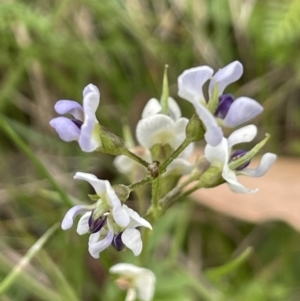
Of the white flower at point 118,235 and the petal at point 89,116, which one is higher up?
the petal at point 89,116

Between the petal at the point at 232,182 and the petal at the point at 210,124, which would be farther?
the petal at the point at 232,182

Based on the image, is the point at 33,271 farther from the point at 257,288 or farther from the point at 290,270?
the point at 290,270

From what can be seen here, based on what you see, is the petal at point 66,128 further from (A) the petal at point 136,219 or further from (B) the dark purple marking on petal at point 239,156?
(B) the dark purple marking on petal at point 239,156

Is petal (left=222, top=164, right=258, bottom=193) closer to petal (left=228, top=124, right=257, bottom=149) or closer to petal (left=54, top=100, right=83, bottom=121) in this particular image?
petal (left=228, top=124, right=257, bottom=149)

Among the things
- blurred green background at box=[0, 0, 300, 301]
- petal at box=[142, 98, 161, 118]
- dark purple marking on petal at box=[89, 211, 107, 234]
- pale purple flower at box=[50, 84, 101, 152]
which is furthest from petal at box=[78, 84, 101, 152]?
blurred green background at box=[0, 0, 300, 301]

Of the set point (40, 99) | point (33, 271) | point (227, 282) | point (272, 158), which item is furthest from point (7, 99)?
point (272, 158)

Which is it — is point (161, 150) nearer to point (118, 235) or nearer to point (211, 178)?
point (211, 178)

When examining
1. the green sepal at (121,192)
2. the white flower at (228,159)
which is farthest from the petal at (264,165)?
the green sepal at (121,192)
